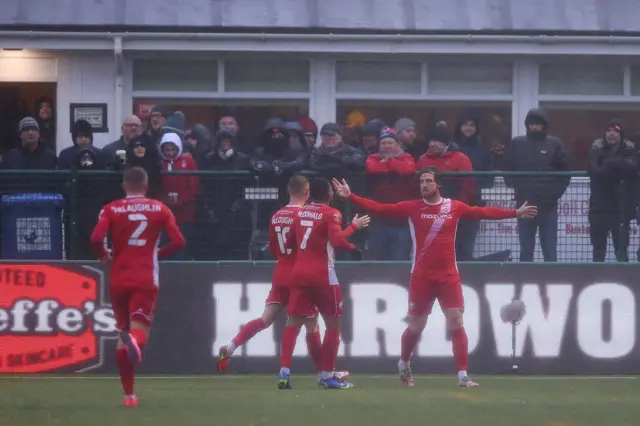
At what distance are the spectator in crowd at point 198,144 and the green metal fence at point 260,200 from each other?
2.41 ft

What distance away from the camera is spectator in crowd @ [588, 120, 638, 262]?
15023 mm

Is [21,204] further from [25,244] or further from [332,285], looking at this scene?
[332,285]

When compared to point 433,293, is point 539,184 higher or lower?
higher

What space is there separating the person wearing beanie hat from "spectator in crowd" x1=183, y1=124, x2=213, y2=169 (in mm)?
159

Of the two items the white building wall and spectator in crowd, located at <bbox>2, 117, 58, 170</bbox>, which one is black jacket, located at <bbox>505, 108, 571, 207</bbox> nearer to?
spectator in crowd, located at <bbox>2, 117, 58, 170</bbox>

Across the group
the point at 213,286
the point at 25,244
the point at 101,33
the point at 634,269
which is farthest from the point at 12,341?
the point at 634,269

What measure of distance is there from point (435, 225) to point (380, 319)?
2.22 meters

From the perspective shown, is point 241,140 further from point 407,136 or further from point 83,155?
point 83,155

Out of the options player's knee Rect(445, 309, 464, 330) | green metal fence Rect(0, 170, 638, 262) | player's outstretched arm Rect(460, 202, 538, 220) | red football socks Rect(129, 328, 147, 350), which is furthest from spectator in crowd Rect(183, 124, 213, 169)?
red football socks Rect(129, 328, 147, 350)

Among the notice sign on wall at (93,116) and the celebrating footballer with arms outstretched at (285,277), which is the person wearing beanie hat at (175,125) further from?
the celebrating footballer with arms outstretched at (285,277)

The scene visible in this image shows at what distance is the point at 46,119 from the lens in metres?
17.9

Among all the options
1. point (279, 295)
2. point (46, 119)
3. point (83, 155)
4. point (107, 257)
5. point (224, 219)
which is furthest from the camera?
point (46, 119)

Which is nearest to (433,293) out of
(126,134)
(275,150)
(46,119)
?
(275,150)

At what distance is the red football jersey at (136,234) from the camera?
37.5 ft
